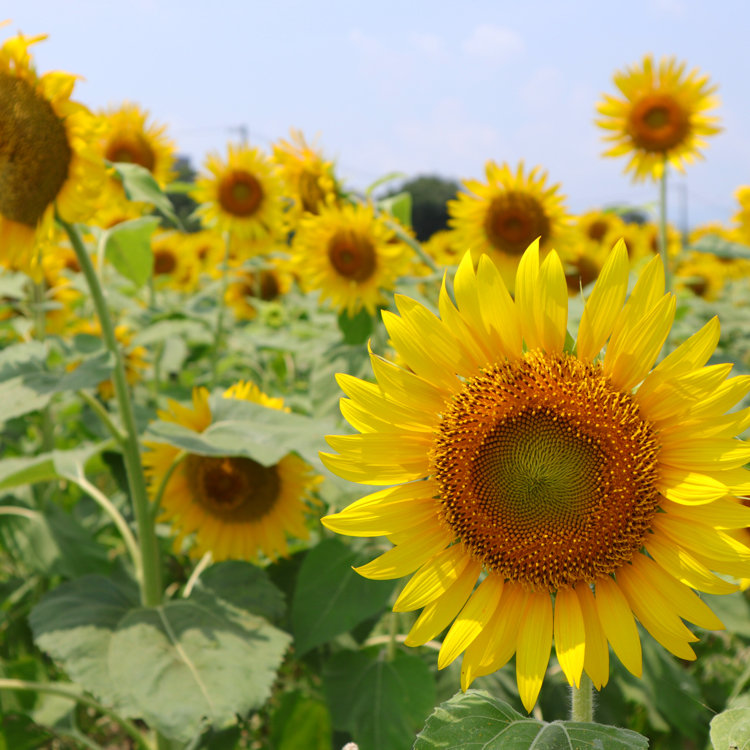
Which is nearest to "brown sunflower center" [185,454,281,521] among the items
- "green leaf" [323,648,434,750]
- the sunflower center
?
"green leaf" [323,648,434,750]

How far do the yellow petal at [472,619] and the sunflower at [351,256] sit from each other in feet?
7.52

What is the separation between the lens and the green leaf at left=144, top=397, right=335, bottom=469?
198cm

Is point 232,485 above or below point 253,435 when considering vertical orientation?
below

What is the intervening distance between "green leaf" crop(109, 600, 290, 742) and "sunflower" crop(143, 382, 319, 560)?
49cm

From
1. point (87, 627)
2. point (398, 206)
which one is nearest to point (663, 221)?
point (398, 206)

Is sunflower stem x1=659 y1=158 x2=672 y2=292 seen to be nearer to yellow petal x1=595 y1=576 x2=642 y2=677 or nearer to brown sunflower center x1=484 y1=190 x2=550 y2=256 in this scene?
brown sunflower center x1=484 y1=190 x2=550 y2=256

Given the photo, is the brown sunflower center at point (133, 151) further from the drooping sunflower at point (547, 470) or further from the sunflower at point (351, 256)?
the drooping sunflower at point (547, 470)

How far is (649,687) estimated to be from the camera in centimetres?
251

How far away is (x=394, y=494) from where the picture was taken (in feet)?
4.19

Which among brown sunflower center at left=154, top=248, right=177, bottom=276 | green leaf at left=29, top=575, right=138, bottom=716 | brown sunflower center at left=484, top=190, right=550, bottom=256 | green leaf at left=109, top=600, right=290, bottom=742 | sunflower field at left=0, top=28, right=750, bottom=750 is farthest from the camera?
brown sunflower center at left=154, top=248, right=177, bottom=276

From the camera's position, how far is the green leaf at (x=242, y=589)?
2182 mm

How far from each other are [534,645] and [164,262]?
6.09 metres

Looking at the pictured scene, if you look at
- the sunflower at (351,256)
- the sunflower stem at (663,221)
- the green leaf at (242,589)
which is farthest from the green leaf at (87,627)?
the sunflower stem at (663,221)

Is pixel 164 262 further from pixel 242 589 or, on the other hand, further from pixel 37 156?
pixel 242 589
